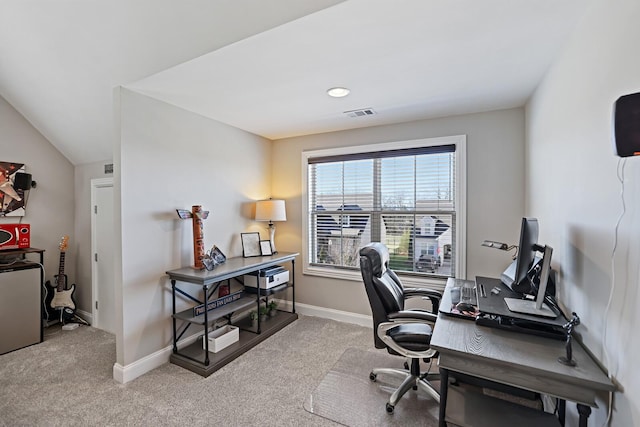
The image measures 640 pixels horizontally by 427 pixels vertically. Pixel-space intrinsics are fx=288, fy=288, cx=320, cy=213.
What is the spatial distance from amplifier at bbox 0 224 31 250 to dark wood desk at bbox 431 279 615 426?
14.0ft

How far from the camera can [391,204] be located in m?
3.42

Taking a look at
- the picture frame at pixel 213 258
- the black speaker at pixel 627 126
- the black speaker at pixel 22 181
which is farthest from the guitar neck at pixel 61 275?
the black speaker at pixel 627 126

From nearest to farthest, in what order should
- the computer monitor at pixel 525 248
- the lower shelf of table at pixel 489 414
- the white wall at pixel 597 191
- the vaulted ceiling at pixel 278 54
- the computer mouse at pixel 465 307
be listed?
the white wall at pixel 597 191, the lower shelf of table at pixel 489 414, the vaulted ceiling at pixel 278 54, the computer monitor at pixel 525 248, the computer mouse at pixel 465 307

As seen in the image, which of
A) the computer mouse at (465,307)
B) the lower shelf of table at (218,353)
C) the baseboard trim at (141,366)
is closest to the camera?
the computer mouse at (465,307)

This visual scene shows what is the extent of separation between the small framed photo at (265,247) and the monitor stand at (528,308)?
263 cm

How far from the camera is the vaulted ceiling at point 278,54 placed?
1.49 meters

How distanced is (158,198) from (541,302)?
2948 mm

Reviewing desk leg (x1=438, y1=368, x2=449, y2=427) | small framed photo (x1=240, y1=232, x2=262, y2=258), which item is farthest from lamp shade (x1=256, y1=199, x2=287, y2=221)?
desk leg (x1=438, y1=368, x2=449, y2=427)

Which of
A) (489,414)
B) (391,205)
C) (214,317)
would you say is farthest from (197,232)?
(489,414)

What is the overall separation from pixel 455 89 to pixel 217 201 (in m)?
2.60

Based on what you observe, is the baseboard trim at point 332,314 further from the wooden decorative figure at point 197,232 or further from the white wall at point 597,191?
the white wall at point 597,191

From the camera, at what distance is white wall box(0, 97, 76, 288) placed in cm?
322

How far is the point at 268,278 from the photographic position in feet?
11.1

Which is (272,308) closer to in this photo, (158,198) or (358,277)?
(358,277)
